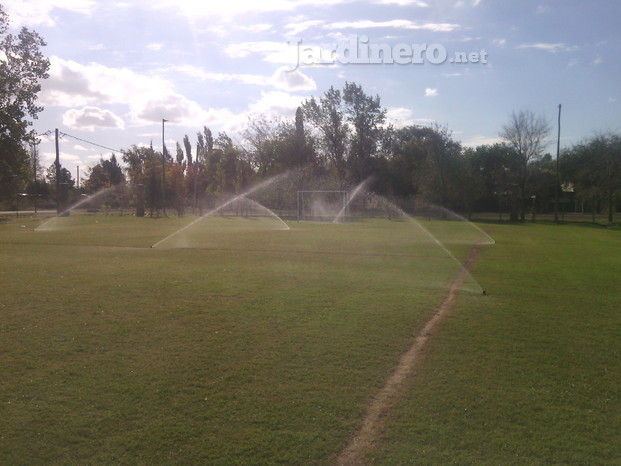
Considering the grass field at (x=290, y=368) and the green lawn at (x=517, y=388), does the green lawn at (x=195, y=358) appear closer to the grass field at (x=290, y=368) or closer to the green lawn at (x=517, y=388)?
the grass field at (x=290, y=368)

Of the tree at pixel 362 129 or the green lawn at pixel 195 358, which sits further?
the tree at pixel 362 129

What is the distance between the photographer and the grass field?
14.5 feet

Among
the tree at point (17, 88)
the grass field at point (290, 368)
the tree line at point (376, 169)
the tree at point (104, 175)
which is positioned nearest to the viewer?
the grass field at point (290, 368)

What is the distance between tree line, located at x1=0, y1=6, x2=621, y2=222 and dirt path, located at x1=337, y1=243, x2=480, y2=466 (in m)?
45.9

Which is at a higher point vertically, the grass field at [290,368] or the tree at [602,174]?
the tree at [602,174]

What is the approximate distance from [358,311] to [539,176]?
2293 inches

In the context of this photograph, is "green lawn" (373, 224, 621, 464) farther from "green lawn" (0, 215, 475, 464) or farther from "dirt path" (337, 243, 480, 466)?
"green lawn" (0, 215, 475, 464)

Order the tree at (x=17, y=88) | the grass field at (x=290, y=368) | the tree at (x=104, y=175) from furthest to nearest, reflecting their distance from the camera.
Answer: the tree at (x=104, y=175), the tree at (x=17, y=88), the grass field at (x=290, y=368)

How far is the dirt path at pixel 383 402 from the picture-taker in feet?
14.1

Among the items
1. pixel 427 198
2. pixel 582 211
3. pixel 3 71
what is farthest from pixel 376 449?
pixel 582 211

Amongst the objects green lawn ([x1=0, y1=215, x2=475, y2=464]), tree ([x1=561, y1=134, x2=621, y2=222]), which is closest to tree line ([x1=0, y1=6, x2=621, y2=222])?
tree ([x1=561, y1=134, x2=621, y2=222])

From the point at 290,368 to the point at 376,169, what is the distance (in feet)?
213

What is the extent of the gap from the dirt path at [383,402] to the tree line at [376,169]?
4593 centimetres

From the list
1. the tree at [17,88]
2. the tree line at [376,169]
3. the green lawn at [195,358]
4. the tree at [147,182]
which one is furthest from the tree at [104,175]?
the green lawn at [195,358]
